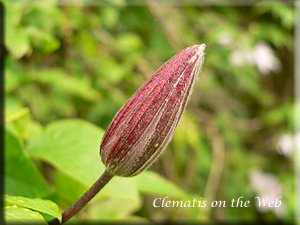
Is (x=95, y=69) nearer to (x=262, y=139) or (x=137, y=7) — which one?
(x=137, y=7)

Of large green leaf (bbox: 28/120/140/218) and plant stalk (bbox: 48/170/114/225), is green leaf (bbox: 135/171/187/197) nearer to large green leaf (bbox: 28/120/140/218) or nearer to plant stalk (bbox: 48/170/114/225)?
large green leaf (bbox: 28/120/140/218)

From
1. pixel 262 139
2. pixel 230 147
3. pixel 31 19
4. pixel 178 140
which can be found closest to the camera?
pixel 31 19

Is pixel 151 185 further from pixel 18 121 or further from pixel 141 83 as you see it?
pixel 141 83

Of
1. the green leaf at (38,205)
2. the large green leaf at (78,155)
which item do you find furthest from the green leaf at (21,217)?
the large green leaf at (78,155)

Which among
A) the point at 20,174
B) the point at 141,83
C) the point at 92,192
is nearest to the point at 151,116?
the point at 92,192

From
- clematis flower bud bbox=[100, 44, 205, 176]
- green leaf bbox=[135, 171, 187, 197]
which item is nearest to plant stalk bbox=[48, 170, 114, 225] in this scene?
clematis flower bud bbox=[100, 44, 205, 176]

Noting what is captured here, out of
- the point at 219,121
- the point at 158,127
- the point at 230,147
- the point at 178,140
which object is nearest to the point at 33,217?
the point at 158,127
